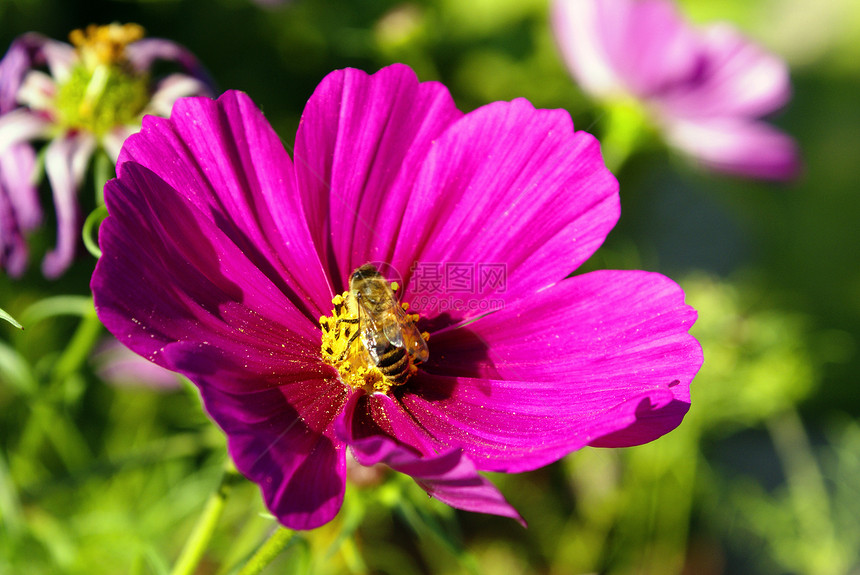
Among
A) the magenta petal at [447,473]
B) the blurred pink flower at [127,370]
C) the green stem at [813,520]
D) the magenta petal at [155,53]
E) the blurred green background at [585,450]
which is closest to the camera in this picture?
the magenta petal at [447,473]

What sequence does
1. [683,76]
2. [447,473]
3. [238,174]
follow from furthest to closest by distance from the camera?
1. [683,76]
2. [238,174]
3. [447,473]

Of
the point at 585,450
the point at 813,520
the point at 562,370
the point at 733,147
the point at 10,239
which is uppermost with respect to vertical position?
the point at 10,239

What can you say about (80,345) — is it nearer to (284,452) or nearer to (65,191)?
(65,191)

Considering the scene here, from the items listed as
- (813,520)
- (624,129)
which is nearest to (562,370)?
(624,129)

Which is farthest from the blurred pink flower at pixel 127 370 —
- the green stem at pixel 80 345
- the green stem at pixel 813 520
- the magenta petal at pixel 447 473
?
the green stem at pixel 813 520

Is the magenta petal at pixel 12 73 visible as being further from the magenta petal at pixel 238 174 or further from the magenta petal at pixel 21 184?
the magenta petal at pixel 238 174

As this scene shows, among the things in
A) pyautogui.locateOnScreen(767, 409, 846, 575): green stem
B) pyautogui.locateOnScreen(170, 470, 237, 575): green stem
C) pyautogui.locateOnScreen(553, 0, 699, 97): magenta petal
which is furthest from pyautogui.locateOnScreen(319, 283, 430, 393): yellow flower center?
pyautogui.locateOnScreen(767, 409, 846, 575): green stem
